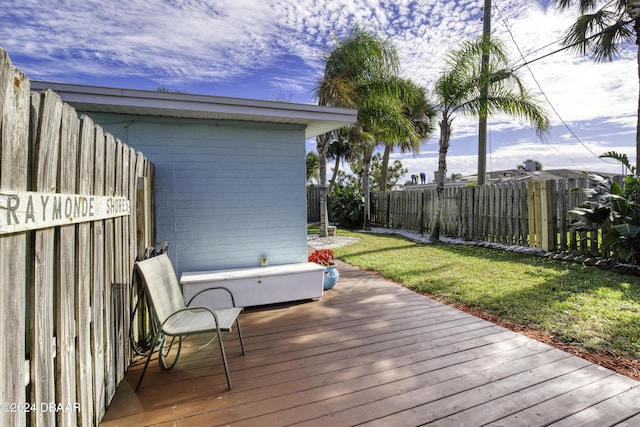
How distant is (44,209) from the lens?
1.40 meters

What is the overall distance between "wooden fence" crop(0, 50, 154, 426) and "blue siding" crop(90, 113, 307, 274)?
6.76 feet

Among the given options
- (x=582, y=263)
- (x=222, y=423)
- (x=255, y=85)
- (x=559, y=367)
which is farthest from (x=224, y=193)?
(x=255, y=85)

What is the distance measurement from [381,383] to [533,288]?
3.64 meters

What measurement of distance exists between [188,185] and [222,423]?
3266mm

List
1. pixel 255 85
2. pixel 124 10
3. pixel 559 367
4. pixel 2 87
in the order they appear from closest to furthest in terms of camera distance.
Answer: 1. pixel 2 87
2. pixel 559 367
3. pixel 124 10
4. pixel 255 85

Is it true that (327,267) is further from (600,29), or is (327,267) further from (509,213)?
(600,29)

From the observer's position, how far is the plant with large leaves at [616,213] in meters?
5.51

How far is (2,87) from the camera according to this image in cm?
115

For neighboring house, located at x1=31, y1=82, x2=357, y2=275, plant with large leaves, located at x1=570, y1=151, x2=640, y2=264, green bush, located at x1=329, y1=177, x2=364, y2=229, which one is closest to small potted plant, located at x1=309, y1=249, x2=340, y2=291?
neighboring house, located at x1=31, y1=82, x2=357, y2=275

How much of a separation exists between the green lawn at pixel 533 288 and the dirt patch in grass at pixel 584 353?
0.30 feet

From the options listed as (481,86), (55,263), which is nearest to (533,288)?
(55,263)

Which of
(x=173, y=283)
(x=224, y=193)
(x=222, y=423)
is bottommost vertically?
(x=222, y=423)

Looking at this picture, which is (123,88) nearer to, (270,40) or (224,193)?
(224,193)

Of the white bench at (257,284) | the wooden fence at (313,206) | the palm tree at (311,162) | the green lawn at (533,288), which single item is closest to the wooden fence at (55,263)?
the white bench at (257,284)
